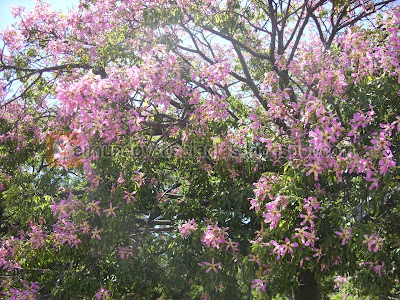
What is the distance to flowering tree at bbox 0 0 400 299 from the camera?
159 inches

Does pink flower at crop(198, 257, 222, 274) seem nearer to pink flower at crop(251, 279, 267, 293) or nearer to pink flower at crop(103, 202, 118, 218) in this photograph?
pink flower at crop(251, 279, 267, 293)

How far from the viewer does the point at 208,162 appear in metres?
5.95

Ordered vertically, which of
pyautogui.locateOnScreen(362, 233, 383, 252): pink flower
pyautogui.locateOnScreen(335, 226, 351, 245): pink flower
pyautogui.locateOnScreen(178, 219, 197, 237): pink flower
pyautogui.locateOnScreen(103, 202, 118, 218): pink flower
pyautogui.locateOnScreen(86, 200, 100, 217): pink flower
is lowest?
pyautogui.locateOnScreen(362, 233, 383, 252): pink flower

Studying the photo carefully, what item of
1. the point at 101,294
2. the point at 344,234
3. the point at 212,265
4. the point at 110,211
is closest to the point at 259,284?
the point at 212,265

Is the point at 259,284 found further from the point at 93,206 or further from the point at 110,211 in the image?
the point at 93,206

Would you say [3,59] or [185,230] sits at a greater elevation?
[3,59]

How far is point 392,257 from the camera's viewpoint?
4.09 metres

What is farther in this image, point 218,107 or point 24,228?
point 24,228

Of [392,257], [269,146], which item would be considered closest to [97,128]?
[269,146]

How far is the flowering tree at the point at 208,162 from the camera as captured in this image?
13.2ft

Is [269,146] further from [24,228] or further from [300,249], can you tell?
[24,228]

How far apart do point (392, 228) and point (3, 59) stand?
7.18 m

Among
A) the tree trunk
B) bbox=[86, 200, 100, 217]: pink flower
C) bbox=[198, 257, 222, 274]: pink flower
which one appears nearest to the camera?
bbox=[198, 257, 222, 274]: pink flower

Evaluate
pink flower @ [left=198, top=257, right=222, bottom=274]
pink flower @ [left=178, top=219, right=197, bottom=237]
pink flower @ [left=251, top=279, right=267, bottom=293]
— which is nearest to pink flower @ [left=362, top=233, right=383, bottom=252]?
pink flower @ [left=251, top=279, right=267, bottom=293]
